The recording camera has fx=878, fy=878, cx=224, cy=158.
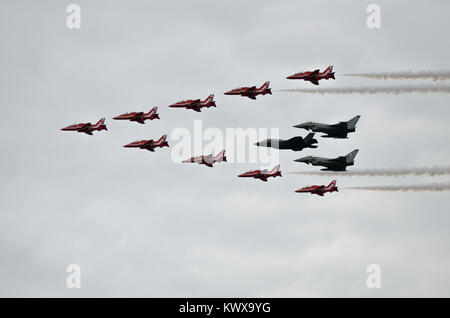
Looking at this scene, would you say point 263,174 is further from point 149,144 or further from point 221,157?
point 149,144

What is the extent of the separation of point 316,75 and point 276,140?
18.0 metres

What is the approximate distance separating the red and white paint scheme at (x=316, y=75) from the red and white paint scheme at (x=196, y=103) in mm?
16726

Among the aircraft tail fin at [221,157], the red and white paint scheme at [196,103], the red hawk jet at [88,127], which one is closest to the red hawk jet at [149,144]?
the red hawk jet at [88,127]

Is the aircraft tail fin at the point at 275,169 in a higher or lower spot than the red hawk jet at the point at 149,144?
lower

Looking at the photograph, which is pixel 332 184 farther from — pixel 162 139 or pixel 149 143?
pixel 149 143

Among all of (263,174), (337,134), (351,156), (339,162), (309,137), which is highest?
(337,134)

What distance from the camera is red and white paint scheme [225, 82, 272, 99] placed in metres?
167

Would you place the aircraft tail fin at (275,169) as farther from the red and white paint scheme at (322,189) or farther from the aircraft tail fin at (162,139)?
the aircraft tail fin at (162,139)

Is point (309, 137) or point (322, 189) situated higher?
point (309, 137)

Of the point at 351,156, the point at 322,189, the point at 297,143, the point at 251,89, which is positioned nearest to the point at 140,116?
the point at 251,89

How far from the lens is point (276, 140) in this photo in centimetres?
17850

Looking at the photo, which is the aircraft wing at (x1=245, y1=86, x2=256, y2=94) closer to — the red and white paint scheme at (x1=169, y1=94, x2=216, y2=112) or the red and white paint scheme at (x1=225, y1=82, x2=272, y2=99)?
the red and white paint scheme at (x1=225, y1=82, x2=272, y2=99)

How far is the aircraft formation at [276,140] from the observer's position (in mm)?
167250

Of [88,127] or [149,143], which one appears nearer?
[149,143]
